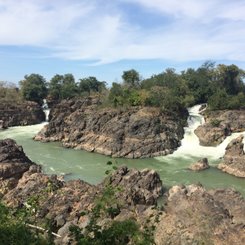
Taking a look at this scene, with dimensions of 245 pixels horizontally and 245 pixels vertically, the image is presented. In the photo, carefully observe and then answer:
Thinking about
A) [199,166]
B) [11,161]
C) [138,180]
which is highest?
[11,161]

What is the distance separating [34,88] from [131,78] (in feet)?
55.6

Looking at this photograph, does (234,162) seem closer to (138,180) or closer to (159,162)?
(159,162)

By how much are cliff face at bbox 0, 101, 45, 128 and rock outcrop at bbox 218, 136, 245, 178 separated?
110ft

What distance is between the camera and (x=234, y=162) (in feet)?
120

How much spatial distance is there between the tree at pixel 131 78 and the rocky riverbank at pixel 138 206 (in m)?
36.6

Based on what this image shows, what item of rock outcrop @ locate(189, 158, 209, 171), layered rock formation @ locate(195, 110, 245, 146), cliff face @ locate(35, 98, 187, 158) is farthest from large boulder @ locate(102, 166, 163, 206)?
layered rock formation @ locate(195, 110, 245, 146)

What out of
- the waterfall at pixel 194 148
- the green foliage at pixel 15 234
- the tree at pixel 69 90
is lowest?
the waterfall at pixel 194 148

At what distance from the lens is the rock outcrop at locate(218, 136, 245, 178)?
35.7 m

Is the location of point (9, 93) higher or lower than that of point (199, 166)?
higher

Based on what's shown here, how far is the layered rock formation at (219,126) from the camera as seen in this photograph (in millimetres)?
45531

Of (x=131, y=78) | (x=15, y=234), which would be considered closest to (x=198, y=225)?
(x=15, y=234)

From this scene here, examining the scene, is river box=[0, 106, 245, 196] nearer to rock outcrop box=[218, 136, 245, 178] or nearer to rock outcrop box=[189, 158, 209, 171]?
rock outcrop box=[189, 158, 209, 171]

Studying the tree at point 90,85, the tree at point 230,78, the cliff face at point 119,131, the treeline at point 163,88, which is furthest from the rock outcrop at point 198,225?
the tree at point 90,85

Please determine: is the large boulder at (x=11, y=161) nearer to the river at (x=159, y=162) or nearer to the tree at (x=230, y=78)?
the river at (x=159, y=162)
